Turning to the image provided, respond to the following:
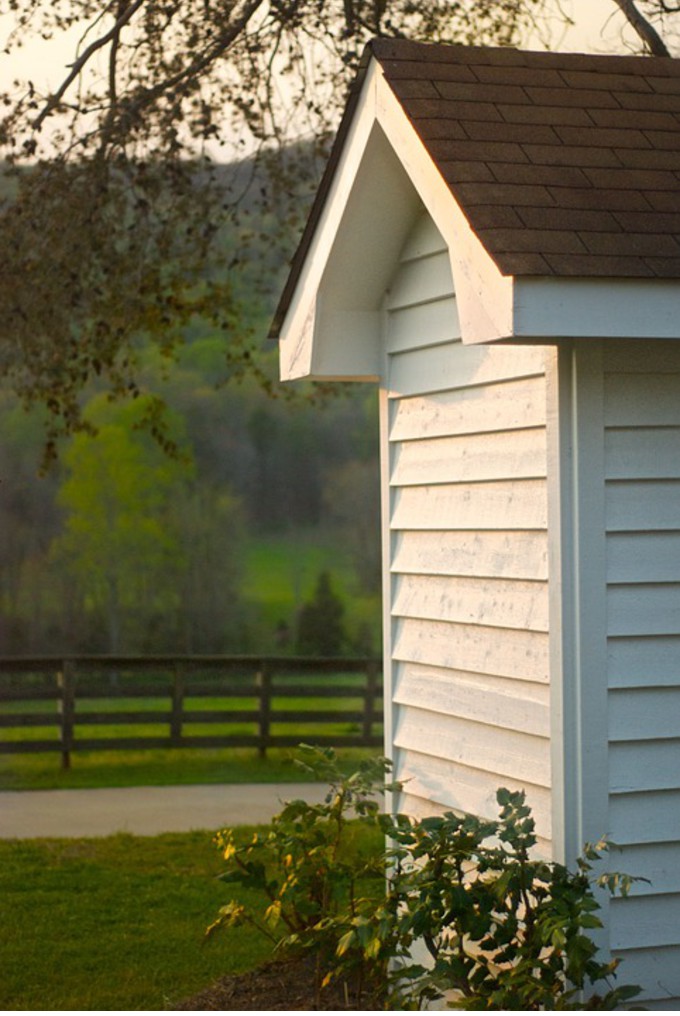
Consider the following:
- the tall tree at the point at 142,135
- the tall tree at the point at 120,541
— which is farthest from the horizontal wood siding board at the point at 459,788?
the tall tree at the point at 120,541

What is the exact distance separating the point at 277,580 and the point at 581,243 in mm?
16953

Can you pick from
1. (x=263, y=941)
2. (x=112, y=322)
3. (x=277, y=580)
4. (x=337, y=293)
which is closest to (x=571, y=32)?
(x=112, y=322)

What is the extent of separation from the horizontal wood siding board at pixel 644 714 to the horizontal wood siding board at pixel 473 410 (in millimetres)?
878

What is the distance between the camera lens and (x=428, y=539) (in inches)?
214

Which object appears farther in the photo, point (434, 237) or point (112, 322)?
point (112, 322)

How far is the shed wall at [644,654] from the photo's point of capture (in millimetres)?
4352

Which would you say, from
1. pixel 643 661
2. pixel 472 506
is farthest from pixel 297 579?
pixel 643 661

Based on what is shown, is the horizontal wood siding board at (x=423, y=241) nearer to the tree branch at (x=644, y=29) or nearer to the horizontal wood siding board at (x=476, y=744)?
the horizontal wood siding board at (x=476, y=744)

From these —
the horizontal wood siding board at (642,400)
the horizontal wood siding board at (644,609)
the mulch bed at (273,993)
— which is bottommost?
the mulch bed at (273,993)

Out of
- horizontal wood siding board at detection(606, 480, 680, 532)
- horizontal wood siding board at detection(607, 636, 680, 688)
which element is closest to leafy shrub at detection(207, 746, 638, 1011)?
horizontal wood siding board at detection(607, 636, 680, 688)

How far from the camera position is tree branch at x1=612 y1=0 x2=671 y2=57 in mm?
9857

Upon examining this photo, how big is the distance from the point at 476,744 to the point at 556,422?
1243 millimetres

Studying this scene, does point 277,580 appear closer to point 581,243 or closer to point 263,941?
point 263,941

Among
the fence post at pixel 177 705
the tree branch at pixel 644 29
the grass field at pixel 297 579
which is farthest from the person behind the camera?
the grass field at pixel 297 579
